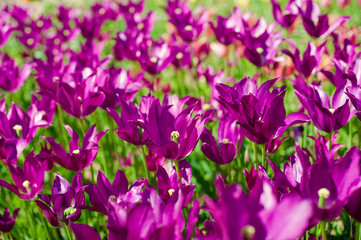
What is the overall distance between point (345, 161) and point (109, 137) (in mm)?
2027

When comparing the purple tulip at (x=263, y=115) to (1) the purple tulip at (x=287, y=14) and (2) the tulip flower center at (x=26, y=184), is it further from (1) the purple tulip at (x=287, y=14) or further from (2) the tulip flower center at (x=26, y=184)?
(1) the purple tulip at (x=287, y=14)

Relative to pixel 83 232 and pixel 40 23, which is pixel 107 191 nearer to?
pixel 83 232

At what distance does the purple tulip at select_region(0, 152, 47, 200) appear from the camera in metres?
1.71

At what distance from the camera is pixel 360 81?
1.87m

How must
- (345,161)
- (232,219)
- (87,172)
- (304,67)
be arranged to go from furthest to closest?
(87,172) → (304,67) → (345,161) → (232,219)

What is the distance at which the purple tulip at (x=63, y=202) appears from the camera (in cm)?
155

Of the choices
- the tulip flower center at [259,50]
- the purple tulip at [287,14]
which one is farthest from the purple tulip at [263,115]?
the purple tulip at [287,14]

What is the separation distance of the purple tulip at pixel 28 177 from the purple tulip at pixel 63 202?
12cm

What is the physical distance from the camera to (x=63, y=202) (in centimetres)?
162

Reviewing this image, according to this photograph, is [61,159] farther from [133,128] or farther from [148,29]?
[148,29]

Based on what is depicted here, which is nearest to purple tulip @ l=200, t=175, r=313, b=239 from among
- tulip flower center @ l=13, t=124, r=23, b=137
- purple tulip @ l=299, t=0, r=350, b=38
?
tulip flower center @ l=13, t=124, r=23, b=137

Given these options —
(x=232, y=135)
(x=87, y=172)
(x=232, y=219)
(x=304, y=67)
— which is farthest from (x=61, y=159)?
(x=87, y=172)

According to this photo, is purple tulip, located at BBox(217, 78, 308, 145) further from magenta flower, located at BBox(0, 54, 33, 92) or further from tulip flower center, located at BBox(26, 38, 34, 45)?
tulip flower center, located at BBox(26, 38, 34, 45)

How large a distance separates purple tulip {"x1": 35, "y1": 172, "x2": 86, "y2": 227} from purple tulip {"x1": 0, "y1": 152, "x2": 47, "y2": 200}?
0.12 m
